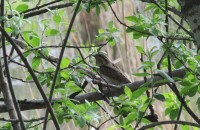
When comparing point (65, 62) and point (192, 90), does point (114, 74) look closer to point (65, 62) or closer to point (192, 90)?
point (65, 62)

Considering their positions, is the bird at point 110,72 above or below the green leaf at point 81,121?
above

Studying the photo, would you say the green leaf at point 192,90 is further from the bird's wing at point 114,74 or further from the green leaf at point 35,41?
the bird's wing at point 114,74

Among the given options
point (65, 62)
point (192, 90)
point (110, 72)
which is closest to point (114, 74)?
point (110, 72)

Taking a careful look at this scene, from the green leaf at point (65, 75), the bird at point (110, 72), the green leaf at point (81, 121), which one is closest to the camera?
the green leaf at point (81, 121)

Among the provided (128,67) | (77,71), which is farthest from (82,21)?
(77,71)

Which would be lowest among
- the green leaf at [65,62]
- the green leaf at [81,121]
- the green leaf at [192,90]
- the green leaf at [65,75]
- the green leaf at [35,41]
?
the green leaf at [81,121]

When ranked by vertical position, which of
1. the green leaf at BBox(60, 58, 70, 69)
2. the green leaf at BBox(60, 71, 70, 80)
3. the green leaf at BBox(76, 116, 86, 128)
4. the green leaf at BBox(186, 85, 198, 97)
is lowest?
the green leaf at BBox(76, 116, 86, 128)

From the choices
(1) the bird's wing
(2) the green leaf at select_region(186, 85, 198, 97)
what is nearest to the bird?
(1) the bird's wing

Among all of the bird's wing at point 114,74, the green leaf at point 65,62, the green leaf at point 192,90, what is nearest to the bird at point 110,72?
the bird's wing at point 114,74

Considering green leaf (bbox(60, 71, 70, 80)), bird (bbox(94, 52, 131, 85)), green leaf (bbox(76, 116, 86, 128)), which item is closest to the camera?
green leaf (bbox(76, 116, 86, 128))

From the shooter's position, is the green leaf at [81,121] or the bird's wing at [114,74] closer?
the green leaf at [81,121]

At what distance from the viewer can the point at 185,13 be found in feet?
2.02

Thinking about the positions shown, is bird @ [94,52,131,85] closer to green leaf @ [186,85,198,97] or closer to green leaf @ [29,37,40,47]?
green leaf @ [29,37,40,47]

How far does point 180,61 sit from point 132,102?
0.39 ft
